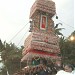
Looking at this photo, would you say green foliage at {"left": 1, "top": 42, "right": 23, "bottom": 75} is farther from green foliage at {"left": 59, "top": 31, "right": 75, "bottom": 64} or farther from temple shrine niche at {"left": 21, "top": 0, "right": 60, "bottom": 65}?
temple shrine niche at {"left": 21, "top": 0, "right": 60, "bottom": 65}

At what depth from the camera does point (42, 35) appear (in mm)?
8750

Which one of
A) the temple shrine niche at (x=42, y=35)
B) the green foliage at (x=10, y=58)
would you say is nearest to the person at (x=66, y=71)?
the temple shrine niche at (x=42, y=35)

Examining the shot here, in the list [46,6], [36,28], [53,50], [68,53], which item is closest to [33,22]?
[36,28]

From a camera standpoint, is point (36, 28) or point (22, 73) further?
point (36, 28)

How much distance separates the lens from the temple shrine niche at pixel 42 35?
8.45 meters

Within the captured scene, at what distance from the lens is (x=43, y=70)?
285 inches

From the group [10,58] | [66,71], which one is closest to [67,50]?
[10,58]

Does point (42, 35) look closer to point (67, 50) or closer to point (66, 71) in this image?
point (66, 71)

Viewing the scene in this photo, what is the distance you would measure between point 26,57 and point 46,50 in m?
0.88

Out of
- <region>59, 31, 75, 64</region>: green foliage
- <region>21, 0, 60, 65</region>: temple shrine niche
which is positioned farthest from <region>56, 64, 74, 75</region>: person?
<region>59, 31, 75, 64</region>: green foliage

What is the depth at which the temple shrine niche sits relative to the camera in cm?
845


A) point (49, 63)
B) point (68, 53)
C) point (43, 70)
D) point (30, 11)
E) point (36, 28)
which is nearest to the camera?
point (43, 70)

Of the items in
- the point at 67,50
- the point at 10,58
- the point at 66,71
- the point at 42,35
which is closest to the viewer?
the point at 66,71

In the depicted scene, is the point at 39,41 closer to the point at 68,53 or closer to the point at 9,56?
the point at 68,53
